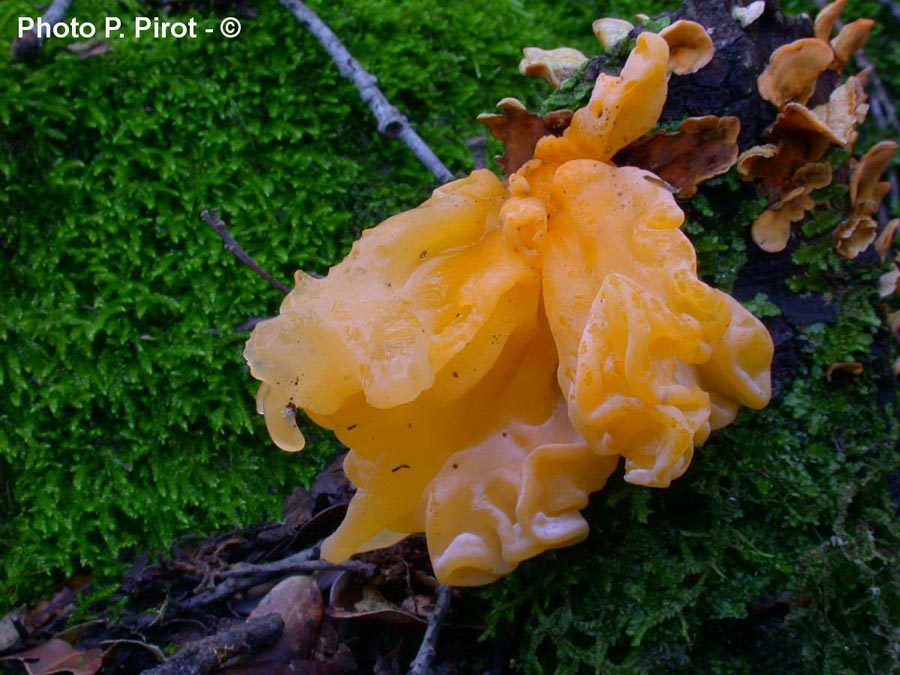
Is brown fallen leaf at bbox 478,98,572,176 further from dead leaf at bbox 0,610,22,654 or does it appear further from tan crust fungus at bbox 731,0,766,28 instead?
dead leaf at bbox 0,610,22,654

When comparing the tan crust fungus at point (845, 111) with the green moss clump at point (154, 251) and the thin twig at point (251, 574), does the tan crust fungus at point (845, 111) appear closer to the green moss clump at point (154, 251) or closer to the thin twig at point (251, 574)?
the green moss clump at point (154, 251)

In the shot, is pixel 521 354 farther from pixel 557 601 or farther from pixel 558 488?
pixel 557 601

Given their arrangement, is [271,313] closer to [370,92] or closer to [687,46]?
[370,92]

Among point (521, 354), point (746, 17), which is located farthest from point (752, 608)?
point (746, 17)

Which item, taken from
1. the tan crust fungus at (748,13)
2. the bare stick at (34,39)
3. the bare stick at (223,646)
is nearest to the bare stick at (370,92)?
the bare stick at (34,39)

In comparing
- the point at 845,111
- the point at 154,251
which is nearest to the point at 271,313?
the point at 154,251

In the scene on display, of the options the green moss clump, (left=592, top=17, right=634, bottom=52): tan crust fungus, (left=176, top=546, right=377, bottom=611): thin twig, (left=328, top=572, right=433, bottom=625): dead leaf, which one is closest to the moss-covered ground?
the green moss clump
